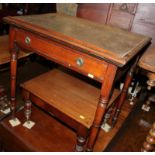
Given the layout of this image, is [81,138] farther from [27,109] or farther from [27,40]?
[27,40]

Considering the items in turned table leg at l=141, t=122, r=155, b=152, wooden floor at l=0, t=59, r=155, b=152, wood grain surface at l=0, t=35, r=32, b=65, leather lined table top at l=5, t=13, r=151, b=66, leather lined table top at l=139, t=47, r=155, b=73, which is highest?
leather lined table top at l=5, t=13, r=151, b=66

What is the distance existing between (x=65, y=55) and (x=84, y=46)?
0.13 metres

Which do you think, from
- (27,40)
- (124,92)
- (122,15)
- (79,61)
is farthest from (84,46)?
(122,15)

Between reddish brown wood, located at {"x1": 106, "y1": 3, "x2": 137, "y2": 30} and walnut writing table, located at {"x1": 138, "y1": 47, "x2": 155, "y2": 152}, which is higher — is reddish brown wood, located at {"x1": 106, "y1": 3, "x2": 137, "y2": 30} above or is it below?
above

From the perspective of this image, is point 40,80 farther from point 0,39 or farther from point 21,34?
point 0,39

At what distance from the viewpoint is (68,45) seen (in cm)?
82

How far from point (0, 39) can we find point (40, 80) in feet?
1.85

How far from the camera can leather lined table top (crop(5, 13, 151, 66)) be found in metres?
0.76

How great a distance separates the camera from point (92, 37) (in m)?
0.91

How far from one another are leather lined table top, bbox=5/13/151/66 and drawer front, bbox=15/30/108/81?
43mm

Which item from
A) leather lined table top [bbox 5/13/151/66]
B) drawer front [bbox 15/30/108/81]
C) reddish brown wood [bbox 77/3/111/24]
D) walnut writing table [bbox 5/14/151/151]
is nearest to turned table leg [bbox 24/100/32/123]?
walnut writing table [bbox 5/14/151/151]

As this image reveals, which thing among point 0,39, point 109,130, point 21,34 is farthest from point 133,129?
point 0,39

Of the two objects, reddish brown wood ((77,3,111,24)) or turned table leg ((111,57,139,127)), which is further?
reddish brown wood ((77,3,111,24))

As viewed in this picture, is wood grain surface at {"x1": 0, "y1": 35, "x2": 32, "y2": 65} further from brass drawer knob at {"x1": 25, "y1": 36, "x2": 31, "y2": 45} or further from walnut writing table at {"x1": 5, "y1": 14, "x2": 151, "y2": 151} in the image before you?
brass drawer knob at {"x1": 25, "y1": 36, "x2": 31, "y2": 45}
